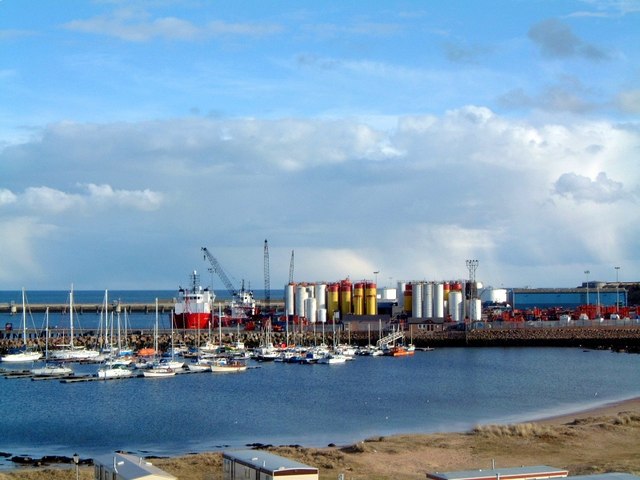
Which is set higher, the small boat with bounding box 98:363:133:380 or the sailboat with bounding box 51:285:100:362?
the sailboat with bounding box 51:285:100:362

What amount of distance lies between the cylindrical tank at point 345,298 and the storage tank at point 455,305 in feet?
41.3

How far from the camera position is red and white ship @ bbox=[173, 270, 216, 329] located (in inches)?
4432

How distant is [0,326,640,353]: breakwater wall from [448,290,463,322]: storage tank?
16.3 feet

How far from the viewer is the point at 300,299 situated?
372 feet

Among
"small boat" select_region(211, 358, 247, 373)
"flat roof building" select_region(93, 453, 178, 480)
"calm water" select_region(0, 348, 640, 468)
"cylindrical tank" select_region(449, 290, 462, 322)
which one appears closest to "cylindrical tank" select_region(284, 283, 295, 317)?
"cylindrical tank" select_region(449, 290, 462, 322)

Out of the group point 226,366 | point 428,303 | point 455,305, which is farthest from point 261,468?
point 455,305

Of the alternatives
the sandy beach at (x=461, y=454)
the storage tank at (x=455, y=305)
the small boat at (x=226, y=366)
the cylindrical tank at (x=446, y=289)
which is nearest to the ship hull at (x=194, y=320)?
the cylindrical tank at (x=446, y=289)

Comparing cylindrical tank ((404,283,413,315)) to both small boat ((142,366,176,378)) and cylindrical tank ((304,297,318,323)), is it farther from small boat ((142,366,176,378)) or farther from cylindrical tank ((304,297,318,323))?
small boat ((142,366,176,378))

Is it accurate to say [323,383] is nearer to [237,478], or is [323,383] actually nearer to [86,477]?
[86,477]

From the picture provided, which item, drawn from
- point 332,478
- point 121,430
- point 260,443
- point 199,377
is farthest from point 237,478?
point 199,377

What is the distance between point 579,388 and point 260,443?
3132cm

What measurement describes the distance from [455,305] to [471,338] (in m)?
7.17

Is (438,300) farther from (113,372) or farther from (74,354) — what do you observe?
(113,372)

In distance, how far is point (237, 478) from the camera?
80.6 feet
